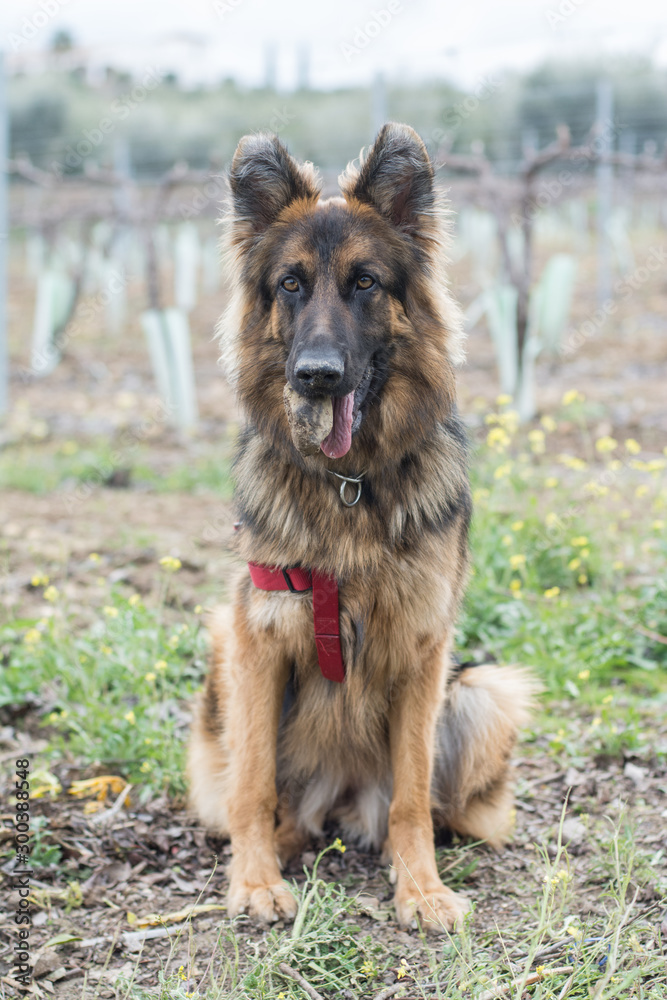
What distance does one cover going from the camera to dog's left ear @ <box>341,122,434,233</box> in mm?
2760

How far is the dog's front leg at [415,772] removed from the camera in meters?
2.83

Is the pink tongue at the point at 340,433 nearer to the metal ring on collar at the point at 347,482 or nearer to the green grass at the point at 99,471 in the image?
the metal ring on collar at the point at 347,482

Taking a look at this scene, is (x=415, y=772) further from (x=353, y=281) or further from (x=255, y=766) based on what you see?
(x=353, y=281)

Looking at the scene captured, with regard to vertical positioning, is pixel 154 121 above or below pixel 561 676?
above

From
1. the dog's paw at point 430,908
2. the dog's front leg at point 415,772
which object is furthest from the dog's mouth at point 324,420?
the dog's paw at point 430,908

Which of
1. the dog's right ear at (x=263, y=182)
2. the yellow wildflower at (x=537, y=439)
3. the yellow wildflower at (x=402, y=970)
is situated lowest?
the yellow wildflower at (x=402, y=970)

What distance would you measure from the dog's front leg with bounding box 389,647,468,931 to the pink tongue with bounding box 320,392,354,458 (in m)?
0.79

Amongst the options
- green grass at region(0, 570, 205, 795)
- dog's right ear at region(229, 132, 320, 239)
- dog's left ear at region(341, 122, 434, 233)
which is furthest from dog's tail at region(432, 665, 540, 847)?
dog's right ear at region(229, 132, 320, 239)

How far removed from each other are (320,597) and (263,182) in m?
1.45

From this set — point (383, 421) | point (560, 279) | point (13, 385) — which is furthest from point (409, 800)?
point (13, 385)

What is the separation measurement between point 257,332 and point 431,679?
1.36 metres

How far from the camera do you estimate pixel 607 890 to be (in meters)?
2.64

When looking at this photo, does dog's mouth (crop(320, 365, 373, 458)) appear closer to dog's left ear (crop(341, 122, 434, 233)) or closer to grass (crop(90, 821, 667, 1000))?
dog's left ear (crop(341, 122, 434, 233))

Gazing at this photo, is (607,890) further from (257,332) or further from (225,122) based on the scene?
(225,122)
